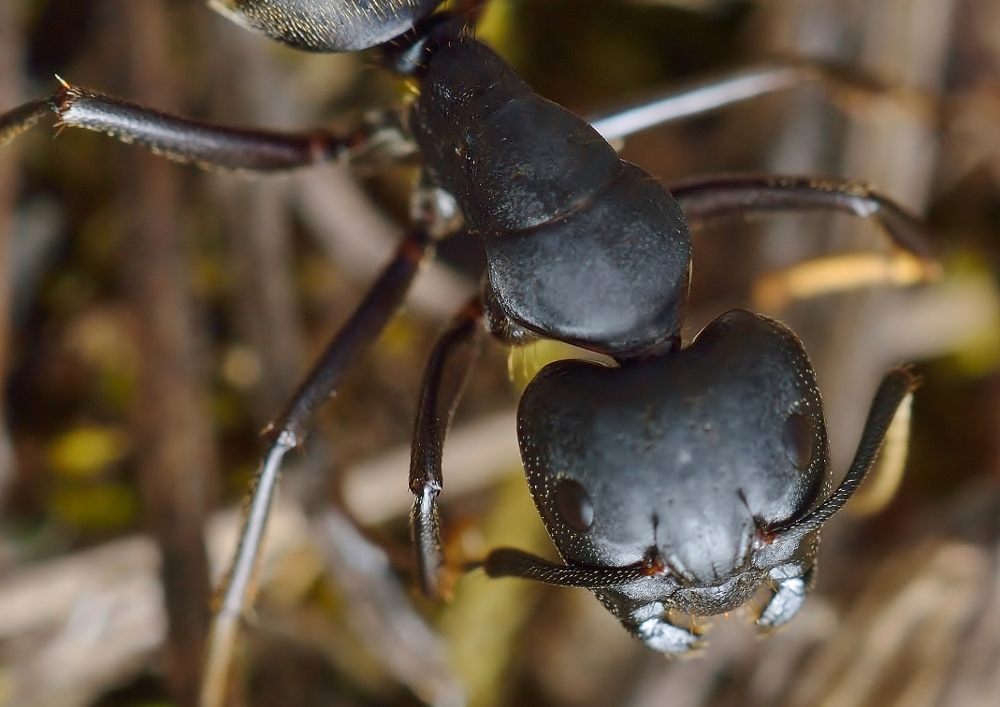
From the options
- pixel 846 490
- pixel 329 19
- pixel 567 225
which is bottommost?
pixel 846 490

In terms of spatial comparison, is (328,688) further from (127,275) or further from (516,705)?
(127,275)

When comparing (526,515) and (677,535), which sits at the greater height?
(677,535)

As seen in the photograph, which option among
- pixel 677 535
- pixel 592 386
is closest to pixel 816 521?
pixel 677 535

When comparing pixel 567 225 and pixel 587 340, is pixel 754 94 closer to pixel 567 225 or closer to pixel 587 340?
pixel 567 225

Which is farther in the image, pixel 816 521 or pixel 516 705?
pixel 516 705

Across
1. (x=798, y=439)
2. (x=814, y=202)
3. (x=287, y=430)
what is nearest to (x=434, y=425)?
(x=287, y=430)

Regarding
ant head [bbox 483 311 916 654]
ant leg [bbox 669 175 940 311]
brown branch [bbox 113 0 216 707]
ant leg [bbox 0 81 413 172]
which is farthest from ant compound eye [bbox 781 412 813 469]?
brown branch [bbox 113 0 216 707]

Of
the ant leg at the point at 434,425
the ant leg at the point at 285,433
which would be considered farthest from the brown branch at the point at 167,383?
the ant leg at the point at 434,425
